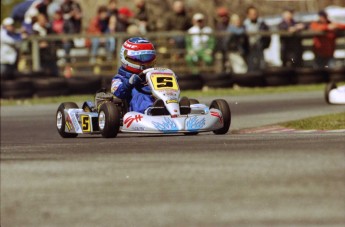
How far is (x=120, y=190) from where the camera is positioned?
3.46 meters

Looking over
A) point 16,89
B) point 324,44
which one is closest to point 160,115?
point 16,89

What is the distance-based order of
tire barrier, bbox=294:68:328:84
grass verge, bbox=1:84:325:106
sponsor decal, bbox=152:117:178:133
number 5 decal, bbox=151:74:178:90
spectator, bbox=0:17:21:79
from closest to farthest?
sponsor decal, bbox=152:117:178:133, number 5 decal, bbox=151:74:178:90, grass verge, bbox=1:84:325:106, spectator, bbox=0:17:21:79, tire barrier, bbox=294:68:328:84

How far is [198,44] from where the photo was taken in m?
19.7

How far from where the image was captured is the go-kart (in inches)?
285

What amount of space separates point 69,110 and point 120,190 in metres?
5.03

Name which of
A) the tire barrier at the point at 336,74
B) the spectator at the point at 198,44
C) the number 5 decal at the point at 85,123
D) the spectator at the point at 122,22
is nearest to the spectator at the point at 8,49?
the spectator at the point at 122,22

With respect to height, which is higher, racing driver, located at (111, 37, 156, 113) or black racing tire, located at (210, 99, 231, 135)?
racing driver, located at (111, 37, 156, 113)

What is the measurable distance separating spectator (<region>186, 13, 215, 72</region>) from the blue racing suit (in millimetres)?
11526

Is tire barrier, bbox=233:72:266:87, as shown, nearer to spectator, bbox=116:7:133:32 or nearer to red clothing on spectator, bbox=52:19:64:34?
spectator, bbox=116:7:133:32

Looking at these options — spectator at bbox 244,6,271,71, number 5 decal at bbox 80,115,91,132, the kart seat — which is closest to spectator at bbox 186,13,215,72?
spectator at bbox 244,6,271,71

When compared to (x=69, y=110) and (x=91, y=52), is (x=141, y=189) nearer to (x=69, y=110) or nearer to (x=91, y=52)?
(x=69, y=110)

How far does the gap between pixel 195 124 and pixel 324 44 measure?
1357 cm

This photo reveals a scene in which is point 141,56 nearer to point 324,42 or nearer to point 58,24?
point 58,24

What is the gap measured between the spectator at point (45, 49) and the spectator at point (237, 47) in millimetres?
3282
